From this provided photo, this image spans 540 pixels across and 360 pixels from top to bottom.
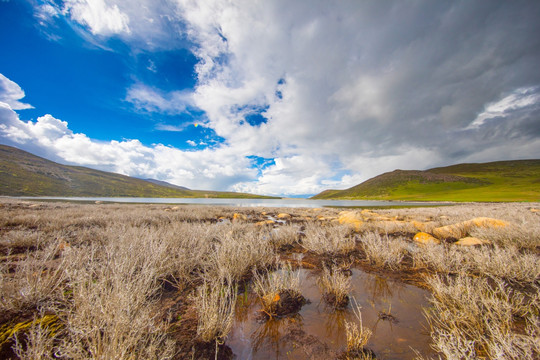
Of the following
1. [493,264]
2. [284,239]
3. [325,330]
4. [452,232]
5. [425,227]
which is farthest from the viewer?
[425,227]

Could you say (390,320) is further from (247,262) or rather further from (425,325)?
(247,262)

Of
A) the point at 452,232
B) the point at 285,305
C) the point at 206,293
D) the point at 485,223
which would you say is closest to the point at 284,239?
the point at 285,305

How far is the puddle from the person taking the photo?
269cm

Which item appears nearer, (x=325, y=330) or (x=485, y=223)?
(x=325, y=330)

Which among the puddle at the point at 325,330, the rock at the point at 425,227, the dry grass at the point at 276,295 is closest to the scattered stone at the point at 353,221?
the rock at the point at 425,227

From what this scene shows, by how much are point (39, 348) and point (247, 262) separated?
4.00m

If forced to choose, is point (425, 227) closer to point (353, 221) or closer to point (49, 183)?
point (353, 221)

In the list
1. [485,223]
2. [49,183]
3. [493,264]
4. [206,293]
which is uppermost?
[485,223]

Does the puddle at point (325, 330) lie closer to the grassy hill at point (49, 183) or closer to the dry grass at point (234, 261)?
the dry grass at point (234, 261)

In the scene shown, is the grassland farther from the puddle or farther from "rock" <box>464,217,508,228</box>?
"rock" <box>464,217,508,228</box>

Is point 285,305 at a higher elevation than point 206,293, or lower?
lower

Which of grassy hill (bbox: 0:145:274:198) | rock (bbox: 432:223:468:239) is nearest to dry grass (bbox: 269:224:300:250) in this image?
rock (bbox: 432:223:468:239)

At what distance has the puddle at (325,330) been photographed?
2.69 m

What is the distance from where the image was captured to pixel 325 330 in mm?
3133
